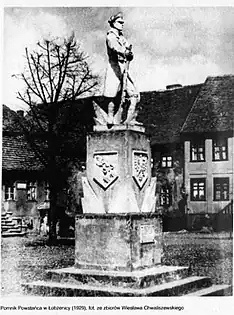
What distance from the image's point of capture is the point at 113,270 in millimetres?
7770

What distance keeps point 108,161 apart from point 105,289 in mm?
1831

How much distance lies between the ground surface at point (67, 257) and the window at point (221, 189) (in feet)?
11.4

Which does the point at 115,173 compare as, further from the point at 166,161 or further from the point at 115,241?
the point at 166,161

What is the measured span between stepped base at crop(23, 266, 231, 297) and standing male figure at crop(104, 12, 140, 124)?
7.44 feet

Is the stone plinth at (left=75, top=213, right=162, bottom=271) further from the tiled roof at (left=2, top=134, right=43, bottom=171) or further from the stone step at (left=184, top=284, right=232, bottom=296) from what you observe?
the tiled roof at (left=2, top=134, right=43, bottom=171)

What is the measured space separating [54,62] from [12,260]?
5.86 m

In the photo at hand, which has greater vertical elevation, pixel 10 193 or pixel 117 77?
pixel 117 77

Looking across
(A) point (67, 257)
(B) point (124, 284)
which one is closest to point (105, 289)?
(B) point (124, 284)

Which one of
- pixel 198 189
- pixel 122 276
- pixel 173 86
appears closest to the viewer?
pixel 122 276

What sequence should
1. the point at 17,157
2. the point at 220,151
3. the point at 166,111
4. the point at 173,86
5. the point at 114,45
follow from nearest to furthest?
the point at 114,45 → the point at 17,157 → the point at 220,151 → the point at 166,111 → the point at 173,86

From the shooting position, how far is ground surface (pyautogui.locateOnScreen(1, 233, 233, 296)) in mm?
10133

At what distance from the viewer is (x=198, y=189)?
25719 mm

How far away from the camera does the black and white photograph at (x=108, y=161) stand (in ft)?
25.1

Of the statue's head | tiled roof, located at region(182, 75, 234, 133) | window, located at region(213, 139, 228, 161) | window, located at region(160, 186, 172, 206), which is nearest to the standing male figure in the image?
the statue's head
